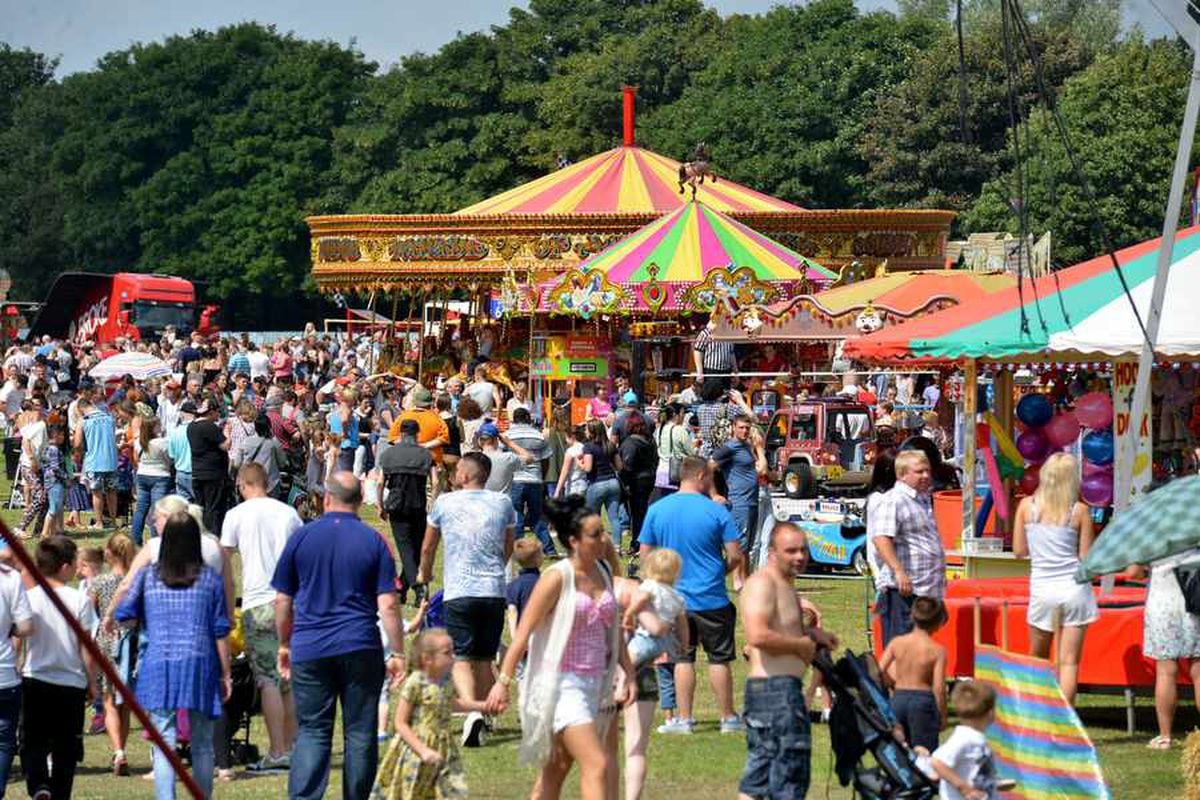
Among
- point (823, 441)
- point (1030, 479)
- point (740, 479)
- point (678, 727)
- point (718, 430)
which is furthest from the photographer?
point (823, 441)

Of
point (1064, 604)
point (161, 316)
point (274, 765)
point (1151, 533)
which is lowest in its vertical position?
point (274, 765)

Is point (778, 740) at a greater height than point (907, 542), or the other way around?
point (907, 542)

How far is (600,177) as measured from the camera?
39.1m

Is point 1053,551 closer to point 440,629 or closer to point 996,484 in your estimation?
point 440,629

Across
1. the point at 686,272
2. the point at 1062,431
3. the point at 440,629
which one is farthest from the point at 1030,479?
the point at 686,272

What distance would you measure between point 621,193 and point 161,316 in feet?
70.6

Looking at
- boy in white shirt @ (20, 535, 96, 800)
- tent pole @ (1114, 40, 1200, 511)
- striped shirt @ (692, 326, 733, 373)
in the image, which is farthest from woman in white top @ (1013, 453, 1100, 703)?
striped shirt @ (692, 326, 733, 373)

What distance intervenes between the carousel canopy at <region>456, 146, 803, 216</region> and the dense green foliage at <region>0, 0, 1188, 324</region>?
9754 mm

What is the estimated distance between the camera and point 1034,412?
58.4 feet

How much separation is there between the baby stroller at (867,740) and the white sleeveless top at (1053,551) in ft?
10.0

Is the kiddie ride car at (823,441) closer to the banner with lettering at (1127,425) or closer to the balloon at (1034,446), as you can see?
the balloon at (1034,446)

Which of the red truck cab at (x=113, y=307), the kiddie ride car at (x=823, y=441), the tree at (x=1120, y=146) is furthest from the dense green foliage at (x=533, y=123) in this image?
the kiddie ride car at (x=823, y=441)

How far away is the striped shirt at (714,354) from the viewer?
28859mm

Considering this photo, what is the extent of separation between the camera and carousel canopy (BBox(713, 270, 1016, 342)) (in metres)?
24.8
